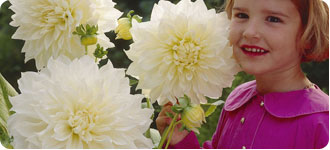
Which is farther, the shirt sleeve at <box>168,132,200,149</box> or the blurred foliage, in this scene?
the blurred foliage

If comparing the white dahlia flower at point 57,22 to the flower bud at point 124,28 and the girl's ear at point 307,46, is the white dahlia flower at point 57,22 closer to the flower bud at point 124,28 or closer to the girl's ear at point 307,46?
the flower bud at point 124,28

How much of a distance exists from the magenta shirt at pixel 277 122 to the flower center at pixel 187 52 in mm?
279

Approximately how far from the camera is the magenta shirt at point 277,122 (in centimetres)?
87

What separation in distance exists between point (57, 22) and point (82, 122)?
0.20m

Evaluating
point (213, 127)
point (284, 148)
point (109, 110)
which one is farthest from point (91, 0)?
point (213, 127)

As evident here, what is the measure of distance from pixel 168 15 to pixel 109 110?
184 millimetres

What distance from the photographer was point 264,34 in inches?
34.0

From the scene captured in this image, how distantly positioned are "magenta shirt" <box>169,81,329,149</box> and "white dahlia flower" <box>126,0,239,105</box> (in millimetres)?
226

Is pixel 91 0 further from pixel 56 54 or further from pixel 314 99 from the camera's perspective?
pixel 314 99

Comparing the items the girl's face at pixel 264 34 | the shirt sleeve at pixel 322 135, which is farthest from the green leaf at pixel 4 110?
the shirt sleeve at pixel 322 135

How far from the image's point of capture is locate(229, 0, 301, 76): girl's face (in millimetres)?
866

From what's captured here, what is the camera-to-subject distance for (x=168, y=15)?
0.74 metres

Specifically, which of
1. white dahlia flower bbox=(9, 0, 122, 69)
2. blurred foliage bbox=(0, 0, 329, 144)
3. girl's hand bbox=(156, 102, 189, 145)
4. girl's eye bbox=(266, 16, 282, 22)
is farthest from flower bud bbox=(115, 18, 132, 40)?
blurred foliage bbox=(0, 0, 329, 144)

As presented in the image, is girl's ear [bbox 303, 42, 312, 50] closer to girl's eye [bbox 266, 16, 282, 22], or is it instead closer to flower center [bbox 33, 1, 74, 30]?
girl's eye [bbox 266, 16, 282, 22]
